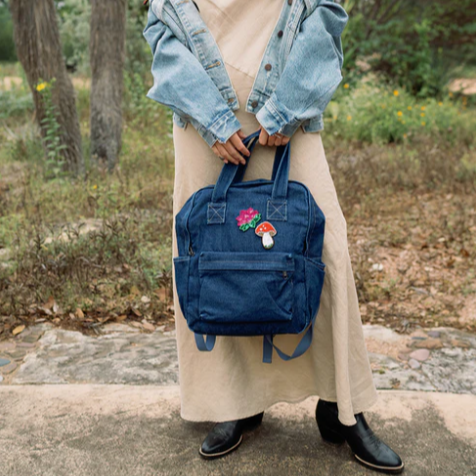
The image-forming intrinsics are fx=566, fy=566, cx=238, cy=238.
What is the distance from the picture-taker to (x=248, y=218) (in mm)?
1694

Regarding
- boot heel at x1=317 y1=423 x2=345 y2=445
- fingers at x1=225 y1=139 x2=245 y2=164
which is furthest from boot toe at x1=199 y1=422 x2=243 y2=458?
fingers at x1=225 y1=139 x2=245 y2=164

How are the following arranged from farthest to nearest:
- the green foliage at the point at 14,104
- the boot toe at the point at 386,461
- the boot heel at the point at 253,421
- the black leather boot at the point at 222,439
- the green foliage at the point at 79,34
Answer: the green foliage at the point at 79,34 → the green foliage at the point at 14,104 → the boot heel at the point at 253,421 → the black leather boot at the point at 222,439 → the boot toe at the point at 386,461

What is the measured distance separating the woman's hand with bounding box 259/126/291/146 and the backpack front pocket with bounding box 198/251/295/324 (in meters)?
0.37

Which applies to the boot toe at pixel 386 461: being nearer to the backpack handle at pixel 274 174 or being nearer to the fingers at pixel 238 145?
the backpack handle at pixel 274 174

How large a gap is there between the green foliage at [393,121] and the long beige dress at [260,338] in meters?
5.37

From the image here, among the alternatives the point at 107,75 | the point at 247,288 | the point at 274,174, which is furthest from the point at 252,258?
the point at 107,75

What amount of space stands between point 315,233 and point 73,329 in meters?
1.92

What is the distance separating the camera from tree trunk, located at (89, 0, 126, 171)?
240 inches

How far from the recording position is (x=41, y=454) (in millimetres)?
2047

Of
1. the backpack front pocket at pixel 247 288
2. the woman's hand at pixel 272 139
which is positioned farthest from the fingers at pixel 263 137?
the backpack front pocket at pixel 247 288

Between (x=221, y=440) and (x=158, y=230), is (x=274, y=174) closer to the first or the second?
(x=221, y=440)

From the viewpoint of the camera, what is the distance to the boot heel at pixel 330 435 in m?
2.05

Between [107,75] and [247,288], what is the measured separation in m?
5.22

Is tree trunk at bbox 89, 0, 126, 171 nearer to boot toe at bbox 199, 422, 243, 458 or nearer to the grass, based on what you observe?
the grass
